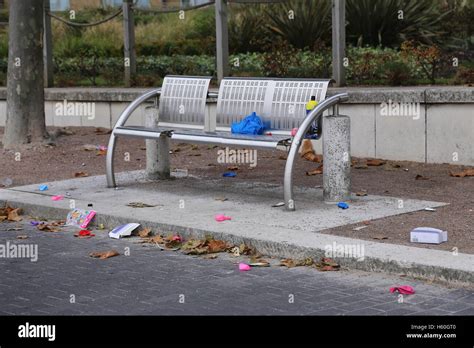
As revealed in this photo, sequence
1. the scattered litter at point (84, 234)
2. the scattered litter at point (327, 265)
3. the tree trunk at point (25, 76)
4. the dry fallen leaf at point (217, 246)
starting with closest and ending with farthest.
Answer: the scattered litter at point (327, 265) < the dry fallen leaf at point (217, 246) < the scattered litter at point (84, 234) < the tree trunk at point (25, 76)

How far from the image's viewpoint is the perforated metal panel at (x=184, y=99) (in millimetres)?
11055

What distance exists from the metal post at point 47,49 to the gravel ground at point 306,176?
86.3 inches

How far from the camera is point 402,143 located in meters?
12.2

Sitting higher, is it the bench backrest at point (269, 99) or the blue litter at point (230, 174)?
the bench backrest at point (269, 99)

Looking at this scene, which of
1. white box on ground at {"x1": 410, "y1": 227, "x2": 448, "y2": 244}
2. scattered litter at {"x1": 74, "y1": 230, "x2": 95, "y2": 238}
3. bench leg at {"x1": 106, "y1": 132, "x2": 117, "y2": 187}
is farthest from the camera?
bench leg at {"x1": 106, "y1": 132, "x2": 117, "y2": 187}

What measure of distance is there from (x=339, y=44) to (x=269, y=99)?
3.77 meters

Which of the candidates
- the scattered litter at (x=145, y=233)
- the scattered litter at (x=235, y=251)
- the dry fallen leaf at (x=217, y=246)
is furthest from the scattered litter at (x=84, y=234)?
the scattered litter at (x=235, y=251)

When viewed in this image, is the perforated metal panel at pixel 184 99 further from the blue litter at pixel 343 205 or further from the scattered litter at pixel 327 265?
the scattered litter at pixel 327 265

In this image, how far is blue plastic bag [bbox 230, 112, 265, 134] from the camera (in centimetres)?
1024

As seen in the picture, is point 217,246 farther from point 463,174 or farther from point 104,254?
point 463,174

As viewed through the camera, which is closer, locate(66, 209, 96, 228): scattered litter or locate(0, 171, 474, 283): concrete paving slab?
locate(0, 171, 474, 283): concrete paving slab

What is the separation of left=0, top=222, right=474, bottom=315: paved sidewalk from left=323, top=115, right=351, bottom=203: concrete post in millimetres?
1840

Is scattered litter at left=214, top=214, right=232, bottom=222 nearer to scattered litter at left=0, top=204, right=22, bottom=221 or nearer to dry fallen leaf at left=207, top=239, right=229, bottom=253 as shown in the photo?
dry fallen leaf at left=207, top=239, right=229, bottom=253

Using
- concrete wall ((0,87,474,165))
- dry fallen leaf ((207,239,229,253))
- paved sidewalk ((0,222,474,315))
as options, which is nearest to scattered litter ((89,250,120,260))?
paved sidewalk ((0,222,474,315))
